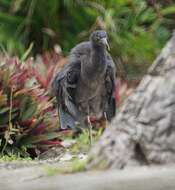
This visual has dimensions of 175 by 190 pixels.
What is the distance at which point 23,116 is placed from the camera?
28.3 ft

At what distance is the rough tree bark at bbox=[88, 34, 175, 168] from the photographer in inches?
164

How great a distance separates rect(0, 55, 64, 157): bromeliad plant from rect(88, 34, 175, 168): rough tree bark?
4.05m

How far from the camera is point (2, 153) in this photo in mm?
8188

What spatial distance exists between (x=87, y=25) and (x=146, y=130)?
30.6 feet

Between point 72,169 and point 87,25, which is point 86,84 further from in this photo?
point 87,25

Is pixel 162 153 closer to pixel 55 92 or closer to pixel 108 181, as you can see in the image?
pixel 108 181

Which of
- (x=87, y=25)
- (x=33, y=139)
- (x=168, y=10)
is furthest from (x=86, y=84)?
(x=168, y=10)

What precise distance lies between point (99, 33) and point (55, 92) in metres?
0.89

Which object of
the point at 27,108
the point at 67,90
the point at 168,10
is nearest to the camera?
the point at 27,108

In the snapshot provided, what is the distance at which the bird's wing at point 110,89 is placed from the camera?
8727 mm

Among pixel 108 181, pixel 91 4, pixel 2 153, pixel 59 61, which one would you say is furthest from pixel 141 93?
pixel 91 4

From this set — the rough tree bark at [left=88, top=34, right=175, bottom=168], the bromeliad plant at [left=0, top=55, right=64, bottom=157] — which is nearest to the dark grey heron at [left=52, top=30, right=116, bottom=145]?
the bromeliad plant at [left=0, top=55, right=64, bottom=157]

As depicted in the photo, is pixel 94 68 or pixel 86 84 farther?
pixel 86 84

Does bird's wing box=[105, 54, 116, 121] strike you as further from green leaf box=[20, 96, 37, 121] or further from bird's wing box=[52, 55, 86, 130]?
green leaf box=[20, 96, 37, 121]
